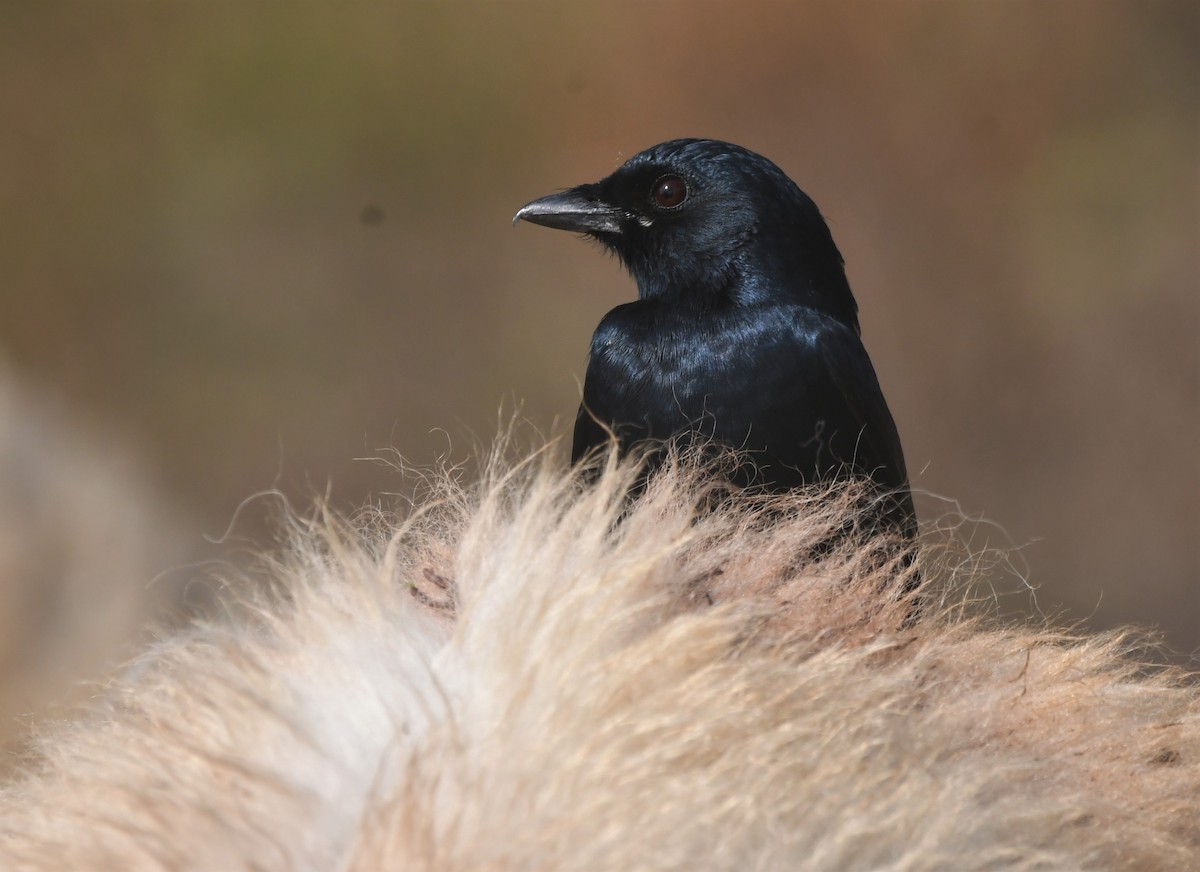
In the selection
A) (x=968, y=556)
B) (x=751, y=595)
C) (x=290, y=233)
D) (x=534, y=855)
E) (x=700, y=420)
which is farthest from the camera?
(x=290, y=233)

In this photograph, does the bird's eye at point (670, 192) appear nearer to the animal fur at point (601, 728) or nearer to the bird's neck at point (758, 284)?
the bird's neck at point (758, 284)

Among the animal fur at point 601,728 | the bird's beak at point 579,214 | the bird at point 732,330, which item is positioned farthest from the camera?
the bird's beak at point 579,214

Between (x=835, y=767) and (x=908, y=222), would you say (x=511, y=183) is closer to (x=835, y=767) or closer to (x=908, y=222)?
(x=908, y=222)

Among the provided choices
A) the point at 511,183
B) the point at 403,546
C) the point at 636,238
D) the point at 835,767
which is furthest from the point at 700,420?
the point at 511,183

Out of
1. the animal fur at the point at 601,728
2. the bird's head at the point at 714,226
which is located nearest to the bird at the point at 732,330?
the bird's head at the point at 714,226

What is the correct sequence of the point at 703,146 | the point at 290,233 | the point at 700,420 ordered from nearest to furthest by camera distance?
the point at 700,420 < the point at 703,146 < the point at 290,233

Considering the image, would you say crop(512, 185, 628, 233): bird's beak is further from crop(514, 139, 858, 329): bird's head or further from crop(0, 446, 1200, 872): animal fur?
crop(0, 446, 1200, 872): animal fur

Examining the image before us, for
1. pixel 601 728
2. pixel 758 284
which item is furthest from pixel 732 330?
pixel 601 728

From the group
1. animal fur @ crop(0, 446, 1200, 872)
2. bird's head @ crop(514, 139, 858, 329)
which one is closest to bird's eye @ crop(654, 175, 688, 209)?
bird's head @ crop(514, 139, 858, 329)
